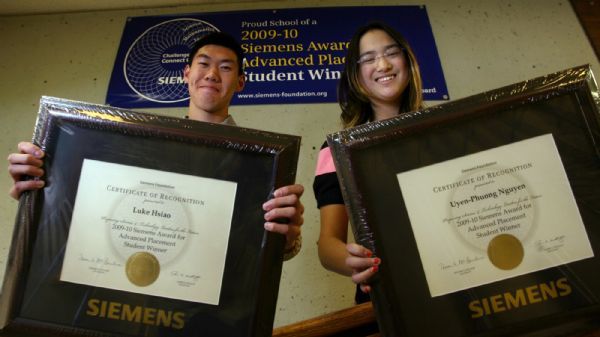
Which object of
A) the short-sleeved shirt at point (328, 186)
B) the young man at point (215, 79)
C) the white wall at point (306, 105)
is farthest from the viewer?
the white wall at point (306, 105)

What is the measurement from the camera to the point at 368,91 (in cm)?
93

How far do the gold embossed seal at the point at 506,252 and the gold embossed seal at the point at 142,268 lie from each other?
1.61 ft

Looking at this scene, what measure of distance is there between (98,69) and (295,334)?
1460 millimetres

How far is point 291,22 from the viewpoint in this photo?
1.58 meters

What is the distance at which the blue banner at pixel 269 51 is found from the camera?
4.66ft

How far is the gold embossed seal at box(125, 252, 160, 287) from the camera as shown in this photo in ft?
1.67

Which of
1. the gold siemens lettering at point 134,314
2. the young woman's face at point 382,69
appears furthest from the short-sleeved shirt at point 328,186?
the gold siemens lettering at point 134,314

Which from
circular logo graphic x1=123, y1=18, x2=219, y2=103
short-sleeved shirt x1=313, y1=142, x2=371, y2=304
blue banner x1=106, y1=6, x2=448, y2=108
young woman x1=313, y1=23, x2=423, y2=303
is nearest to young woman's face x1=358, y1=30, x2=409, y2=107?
young woman x1=313, y1=23, x2=423, y2=303

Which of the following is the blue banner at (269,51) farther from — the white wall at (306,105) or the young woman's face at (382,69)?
the young woman's face at (382,69)

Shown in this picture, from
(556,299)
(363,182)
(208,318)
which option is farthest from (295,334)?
(556,299)

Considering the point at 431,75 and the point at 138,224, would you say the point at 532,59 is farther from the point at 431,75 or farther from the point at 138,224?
the point at 138,224

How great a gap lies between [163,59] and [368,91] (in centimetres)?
98
